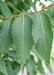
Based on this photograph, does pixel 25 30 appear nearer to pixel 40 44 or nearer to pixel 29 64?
pixel 40 44

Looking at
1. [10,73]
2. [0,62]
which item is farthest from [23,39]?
[10,73]

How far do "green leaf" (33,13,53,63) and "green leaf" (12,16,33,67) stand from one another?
0.07ft

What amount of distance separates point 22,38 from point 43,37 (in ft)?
0.19

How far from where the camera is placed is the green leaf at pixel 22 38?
0.38 meters

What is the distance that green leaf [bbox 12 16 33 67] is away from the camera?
0.38 metres

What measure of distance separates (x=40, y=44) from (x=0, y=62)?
22 cm

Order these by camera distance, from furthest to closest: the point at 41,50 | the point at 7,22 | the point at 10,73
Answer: the point at 10,73 < the point at 7,22 < the point at 41,50

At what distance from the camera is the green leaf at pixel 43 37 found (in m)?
0.36

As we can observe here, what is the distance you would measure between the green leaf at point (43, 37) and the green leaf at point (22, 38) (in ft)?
0.07

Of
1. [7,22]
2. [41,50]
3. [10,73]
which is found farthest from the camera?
[10,73]

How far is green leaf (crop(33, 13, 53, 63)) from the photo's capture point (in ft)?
1.18

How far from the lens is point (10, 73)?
716 mm

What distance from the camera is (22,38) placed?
0.39m

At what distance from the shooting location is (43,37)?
1.23 feet
